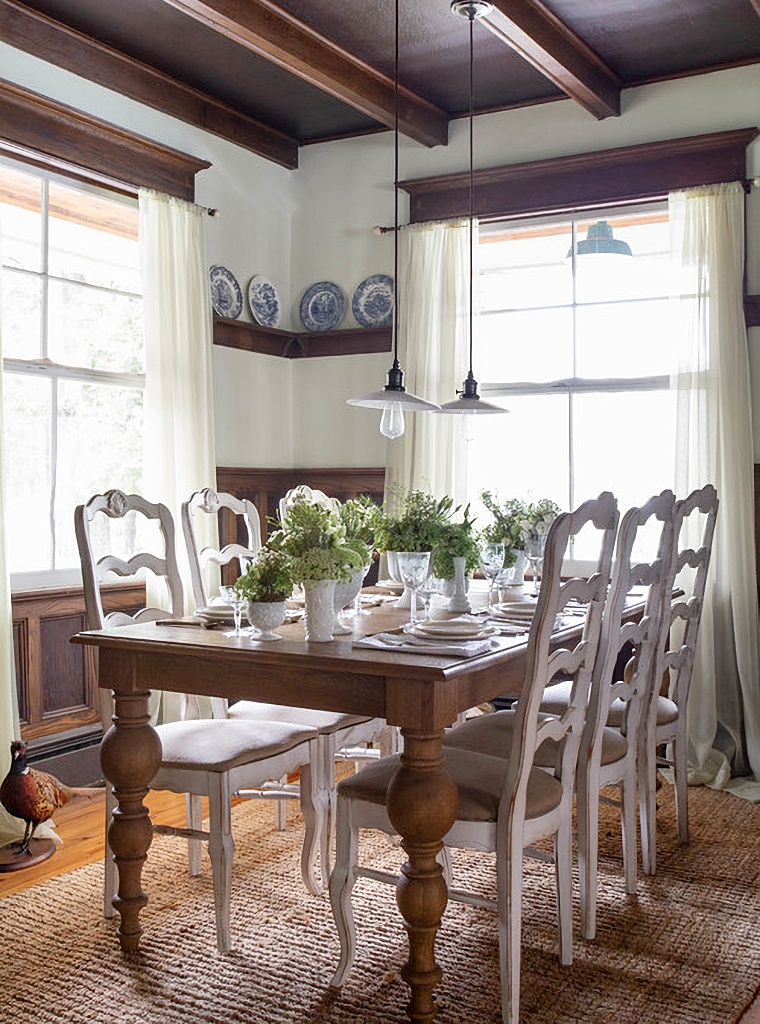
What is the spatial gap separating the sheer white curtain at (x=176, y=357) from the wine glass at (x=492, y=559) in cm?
155

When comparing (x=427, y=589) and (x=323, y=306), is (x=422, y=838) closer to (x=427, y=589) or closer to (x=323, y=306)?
(x=427, y=589)

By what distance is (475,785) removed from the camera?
2.47 metres

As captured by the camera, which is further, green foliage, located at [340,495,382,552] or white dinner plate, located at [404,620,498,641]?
green foliage, located at [340,495,382,552]

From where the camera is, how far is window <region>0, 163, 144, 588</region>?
406 centimetres

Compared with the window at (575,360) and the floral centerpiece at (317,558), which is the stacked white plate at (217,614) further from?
the window at (575,360)

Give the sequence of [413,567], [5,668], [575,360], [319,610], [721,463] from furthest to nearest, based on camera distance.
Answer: [575,360] → [721,463] → [5,668] → [413,567] → [319,610]

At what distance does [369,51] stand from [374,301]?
1278mm

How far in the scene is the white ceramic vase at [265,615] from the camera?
2.66 m

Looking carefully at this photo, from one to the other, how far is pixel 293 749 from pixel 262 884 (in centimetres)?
51

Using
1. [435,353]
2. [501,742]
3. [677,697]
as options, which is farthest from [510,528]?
[435,353]

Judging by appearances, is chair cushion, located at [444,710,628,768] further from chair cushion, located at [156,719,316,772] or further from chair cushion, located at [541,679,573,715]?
chair cushion, located at [156,719,316,772]

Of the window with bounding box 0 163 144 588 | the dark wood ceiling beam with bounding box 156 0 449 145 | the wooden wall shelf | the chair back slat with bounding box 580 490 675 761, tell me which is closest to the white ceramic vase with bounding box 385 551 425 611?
the chair back slat with bounding box 580 490 675 761

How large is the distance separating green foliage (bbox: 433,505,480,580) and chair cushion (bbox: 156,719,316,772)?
2.07ft

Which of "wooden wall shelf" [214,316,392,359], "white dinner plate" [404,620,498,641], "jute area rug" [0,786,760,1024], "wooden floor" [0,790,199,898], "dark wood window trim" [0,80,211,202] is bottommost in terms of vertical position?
"jute area rug" [0,786,760,1024]
